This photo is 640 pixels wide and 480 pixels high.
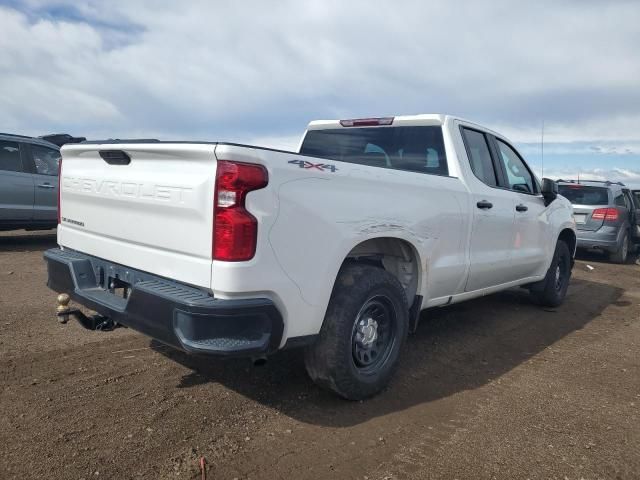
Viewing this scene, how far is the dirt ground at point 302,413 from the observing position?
9.15ft

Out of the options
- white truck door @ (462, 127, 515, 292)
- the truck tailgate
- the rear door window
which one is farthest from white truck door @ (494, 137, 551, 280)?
the rear door window

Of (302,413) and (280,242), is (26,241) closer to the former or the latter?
(302,413)

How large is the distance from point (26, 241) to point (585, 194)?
36.1 ft

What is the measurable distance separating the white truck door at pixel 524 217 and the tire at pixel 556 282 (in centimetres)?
36

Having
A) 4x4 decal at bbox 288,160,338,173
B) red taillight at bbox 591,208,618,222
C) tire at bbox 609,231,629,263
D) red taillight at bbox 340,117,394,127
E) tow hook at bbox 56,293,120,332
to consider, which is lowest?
tire at bbox 609,231,629,263

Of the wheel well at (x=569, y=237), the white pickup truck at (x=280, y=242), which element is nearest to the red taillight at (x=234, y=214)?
the white pickup truck at (x=280, y=242)

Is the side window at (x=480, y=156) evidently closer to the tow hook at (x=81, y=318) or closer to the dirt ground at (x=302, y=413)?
the dirt ground at (x=302, y=413)

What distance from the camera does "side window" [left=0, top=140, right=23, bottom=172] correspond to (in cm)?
889

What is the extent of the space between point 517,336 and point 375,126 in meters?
2.47

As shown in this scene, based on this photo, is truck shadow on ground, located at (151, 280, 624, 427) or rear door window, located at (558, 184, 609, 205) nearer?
truck shadow on ground, located at (151, 280, 624, 427)

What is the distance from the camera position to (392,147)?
483cm

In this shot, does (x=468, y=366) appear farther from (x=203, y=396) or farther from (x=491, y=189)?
(x=203, y=396)

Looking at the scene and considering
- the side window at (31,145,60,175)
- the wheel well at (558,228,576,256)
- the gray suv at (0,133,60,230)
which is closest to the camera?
the wheel well at (558,228,576,256)

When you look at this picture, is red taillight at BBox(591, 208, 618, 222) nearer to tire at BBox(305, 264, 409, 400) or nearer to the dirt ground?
the dirt ground
